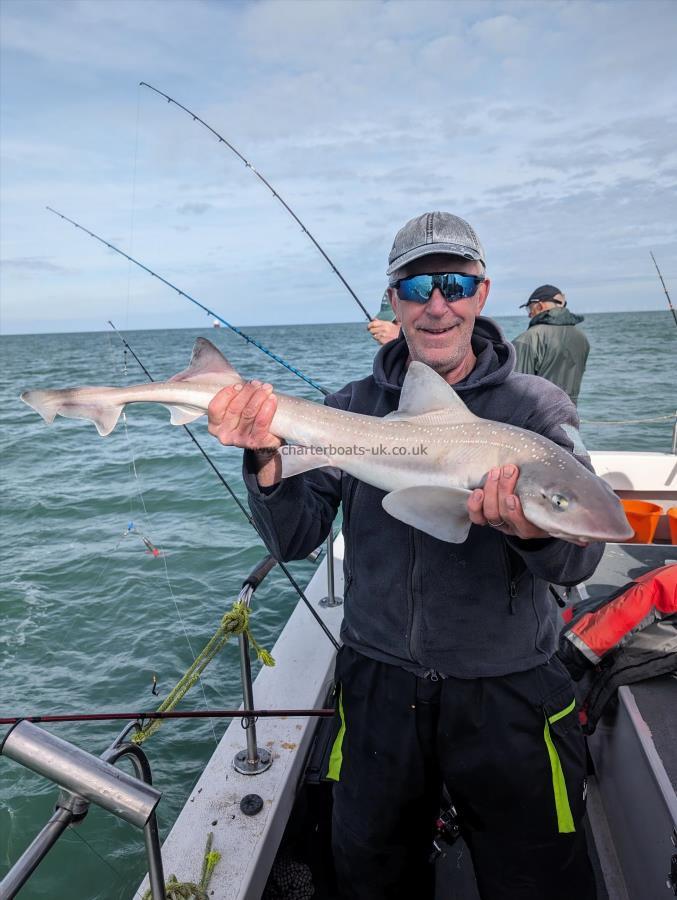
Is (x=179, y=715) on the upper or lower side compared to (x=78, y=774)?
lower

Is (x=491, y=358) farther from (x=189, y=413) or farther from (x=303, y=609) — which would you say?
(x=303, y=609)

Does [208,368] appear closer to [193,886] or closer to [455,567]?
[455,567]

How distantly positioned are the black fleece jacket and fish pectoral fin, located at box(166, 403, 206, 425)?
1.41ft

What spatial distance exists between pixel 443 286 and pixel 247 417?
1040 mm

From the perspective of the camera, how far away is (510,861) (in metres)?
2.35

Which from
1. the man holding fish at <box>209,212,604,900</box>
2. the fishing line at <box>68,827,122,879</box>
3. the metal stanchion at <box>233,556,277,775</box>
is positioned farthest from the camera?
the fishing line at <box>68,827,122,879</box>

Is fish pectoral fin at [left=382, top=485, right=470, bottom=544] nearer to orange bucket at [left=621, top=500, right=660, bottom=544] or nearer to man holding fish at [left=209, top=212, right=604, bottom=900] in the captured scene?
man holding fish at [left=209, top=212, right=604, bottom=900]

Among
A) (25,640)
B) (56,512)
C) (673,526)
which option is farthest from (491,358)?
(56,512)

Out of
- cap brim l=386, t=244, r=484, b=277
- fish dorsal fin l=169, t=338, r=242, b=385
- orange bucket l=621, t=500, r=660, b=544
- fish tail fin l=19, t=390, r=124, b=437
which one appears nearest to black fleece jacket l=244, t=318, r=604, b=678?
cap brim l=386, t=244, r=484, b=277

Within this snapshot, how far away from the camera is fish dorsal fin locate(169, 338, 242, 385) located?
2871 mm

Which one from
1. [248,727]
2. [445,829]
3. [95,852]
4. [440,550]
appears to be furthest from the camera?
[95,852]

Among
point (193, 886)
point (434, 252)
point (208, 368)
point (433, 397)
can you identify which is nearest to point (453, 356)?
point (433, 397)

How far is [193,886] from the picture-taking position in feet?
8.46

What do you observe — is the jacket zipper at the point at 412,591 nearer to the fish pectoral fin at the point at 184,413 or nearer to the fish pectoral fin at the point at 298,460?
the fish pectoral fin at the point at 298,460
